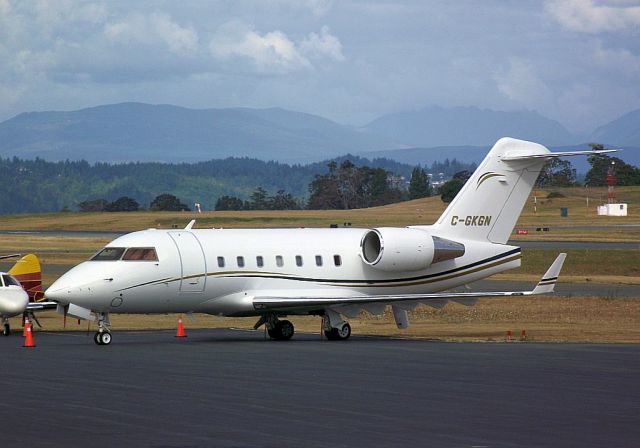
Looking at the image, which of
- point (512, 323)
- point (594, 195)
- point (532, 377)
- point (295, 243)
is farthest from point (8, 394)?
point (594, 195)

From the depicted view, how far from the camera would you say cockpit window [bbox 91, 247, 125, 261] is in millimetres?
31734

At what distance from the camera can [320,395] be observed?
2091 centimetres

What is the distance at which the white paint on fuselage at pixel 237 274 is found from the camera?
102 ft

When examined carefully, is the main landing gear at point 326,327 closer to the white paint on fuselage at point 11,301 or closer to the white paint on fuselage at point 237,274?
the white paint on fuselage at point 237,274

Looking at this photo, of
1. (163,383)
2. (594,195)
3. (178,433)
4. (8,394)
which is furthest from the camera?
(594,195)

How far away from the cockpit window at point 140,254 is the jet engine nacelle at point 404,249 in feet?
18.7

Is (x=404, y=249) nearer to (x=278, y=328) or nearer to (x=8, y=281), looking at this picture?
(x=278, y=328)

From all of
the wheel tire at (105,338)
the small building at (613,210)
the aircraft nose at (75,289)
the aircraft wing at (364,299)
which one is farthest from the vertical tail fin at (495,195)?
the small building at (613,210)

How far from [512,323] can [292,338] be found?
8.49 meters

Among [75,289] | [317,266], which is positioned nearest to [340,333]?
[317,266]

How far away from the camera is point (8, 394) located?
2103cm

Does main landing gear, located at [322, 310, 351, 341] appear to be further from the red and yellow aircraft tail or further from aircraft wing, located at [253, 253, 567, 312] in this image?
the red and yellow aircraft tail

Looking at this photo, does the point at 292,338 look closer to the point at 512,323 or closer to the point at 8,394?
A: the point at 512,323

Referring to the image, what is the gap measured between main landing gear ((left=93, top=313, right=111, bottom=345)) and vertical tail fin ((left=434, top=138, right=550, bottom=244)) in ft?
31.6
